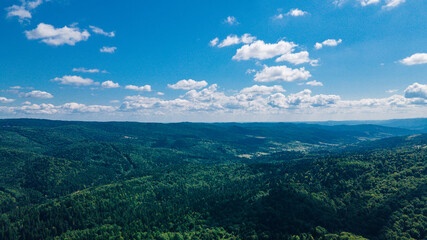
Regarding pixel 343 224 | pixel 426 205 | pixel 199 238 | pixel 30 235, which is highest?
pixel 426 205

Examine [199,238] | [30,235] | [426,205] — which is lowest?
[30,235]

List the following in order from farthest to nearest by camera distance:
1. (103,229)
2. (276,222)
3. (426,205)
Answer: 1. (103,229)
2. (276,222)
3. (426,205)

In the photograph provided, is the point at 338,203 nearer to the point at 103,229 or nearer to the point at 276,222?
the point at 276,222

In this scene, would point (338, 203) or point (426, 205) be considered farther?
point (338, 203)

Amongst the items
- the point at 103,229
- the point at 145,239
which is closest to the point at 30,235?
the point at 103,229

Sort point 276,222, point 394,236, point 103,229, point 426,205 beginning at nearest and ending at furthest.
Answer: point 394,236 < point 426,205 < point 276,222 < point 103,229

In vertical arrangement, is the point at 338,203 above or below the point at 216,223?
above

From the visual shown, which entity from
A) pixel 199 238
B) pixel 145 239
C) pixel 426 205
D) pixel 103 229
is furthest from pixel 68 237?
pixel 426 205

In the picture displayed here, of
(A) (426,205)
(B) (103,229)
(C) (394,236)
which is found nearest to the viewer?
(C) (394,236)

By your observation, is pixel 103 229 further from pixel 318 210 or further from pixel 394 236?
pixel 394 236
